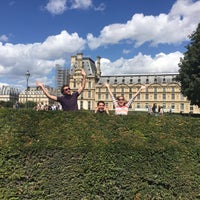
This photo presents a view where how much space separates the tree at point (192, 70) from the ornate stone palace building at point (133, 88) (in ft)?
183

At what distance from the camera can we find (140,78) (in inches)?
3757

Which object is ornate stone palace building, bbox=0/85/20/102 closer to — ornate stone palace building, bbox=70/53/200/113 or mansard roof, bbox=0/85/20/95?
mansard roof, bbox=0/85/20/95

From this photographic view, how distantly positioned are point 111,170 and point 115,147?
0.33 meters

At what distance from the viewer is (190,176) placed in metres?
4.34

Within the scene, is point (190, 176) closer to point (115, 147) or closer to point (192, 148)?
point (192, 148)

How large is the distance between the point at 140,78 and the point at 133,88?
414 centimetres

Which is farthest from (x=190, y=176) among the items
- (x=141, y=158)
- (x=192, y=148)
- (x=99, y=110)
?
(x=99, y=110)

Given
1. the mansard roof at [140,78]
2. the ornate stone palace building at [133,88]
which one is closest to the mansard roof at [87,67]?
the ornate stone palace building at [133,88]

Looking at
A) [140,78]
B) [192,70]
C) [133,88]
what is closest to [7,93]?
[133,88]

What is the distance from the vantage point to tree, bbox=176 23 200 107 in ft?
107

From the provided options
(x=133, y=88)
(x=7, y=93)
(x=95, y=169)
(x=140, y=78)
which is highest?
(x=140, y=78)

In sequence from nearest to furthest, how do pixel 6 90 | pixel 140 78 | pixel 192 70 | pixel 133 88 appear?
1. pixel 192 70
2. pixel 133 88
3. pixel 140 78
4. pixel 6 90

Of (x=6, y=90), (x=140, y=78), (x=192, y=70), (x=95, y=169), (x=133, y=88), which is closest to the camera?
(x=95, y=169)

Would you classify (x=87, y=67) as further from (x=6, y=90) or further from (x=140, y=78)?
(x=6, y=90)
